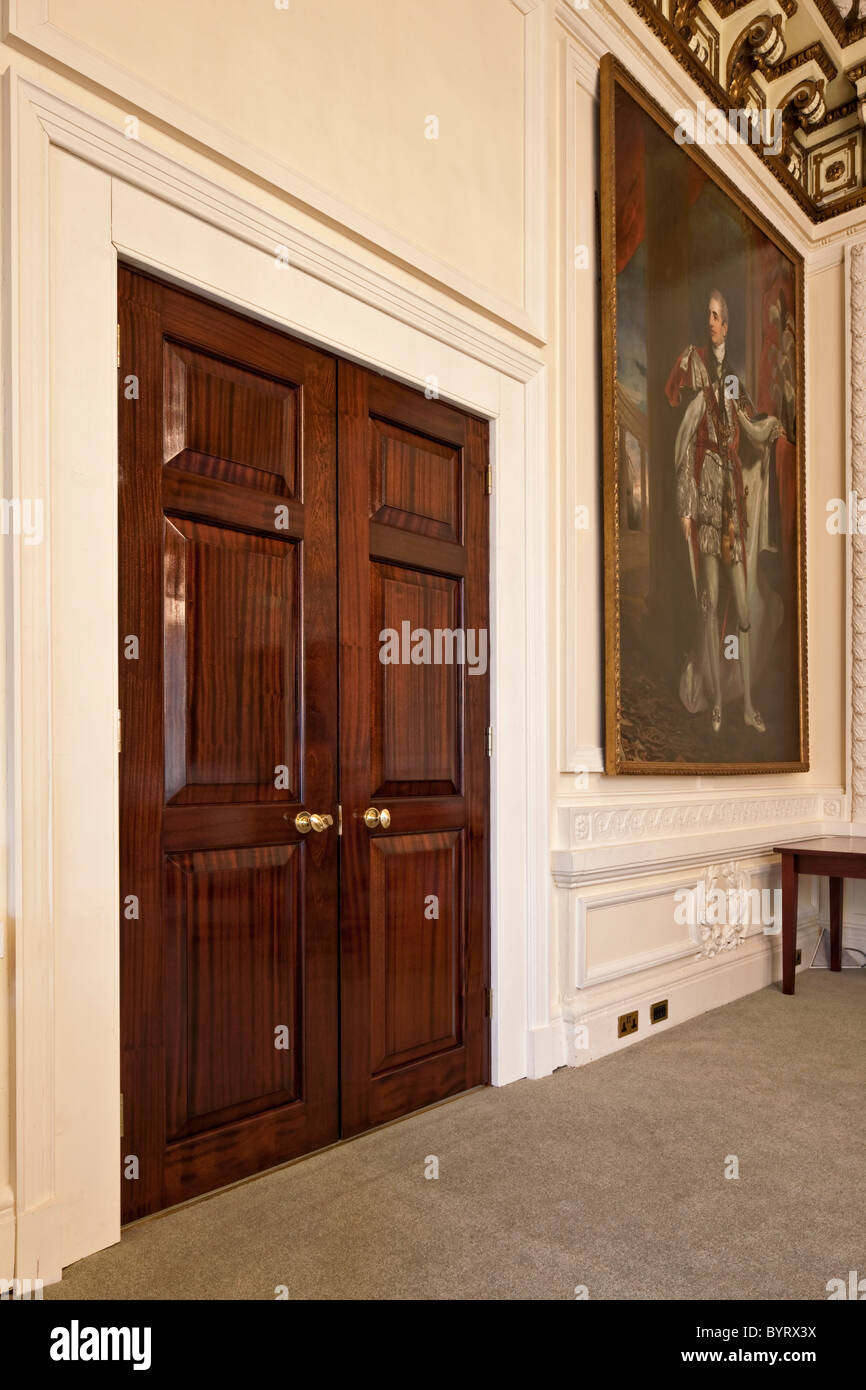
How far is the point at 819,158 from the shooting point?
6.72m

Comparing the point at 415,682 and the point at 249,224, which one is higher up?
the point at 249,224

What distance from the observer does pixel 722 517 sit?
18.1ft

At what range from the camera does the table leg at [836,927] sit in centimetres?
621

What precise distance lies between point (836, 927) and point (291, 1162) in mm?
4431

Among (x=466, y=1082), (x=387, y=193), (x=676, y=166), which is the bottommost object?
(x=466, y=1082)

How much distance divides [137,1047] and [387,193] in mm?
2968

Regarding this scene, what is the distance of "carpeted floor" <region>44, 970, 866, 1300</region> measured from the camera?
7.75ft

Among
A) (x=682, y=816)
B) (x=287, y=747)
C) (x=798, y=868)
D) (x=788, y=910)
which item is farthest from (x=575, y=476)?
(x=788, y=910)

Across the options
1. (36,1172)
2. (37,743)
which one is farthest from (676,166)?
(36,1172)

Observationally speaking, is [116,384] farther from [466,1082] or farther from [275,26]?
[466,1082]

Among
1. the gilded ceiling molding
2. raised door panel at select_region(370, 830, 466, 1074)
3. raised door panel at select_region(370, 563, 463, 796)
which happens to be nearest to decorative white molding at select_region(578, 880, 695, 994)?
raised door panel at select_region(370, 830, 466, 1074)

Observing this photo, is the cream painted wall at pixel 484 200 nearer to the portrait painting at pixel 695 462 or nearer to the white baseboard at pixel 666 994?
the white baseboard at pixel 666 994

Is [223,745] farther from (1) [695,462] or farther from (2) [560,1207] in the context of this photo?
(1) [695,462]

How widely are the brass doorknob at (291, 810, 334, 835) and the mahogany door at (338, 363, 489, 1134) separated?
0.10 metres
